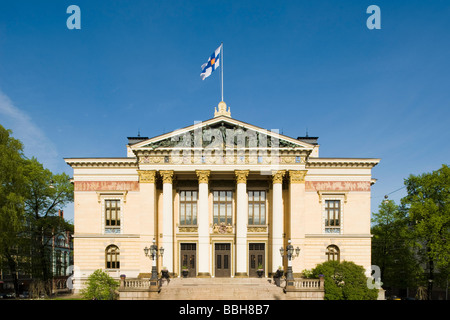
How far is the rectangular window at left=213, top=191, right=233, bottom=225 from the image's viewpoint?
36.7m

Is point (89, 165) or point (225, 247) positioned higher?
point (89, 165)

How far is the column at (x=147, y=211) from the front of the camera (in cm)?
3334

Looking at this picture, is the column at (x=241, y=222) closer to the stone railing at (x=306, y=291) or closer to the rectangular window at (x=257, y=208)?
the rectangular window at (x=257, y=208)

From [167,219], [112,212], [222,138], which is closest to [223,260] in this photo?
[167,219]

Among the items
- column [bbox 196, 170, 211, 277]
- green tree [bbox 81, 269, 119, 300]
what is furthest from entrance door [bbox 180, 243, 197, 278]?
green tree [bbox 81, 269, 119, 300]

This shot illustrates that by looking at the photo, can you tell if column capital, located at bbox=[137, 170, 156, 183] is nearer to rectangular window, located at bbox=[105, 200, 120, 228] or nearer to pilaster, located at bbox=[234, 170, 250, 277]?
rectangular window, located at bbox=[105, 200, 120, 228]

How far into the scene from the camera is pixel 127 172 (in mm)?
37719

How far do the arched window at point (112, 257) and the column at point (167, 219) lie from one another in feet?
20.5

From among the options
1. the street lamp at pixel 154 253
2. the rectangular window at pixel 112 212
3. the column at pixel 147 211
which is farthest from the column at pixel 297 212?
the rectangular window at pixel 112 212

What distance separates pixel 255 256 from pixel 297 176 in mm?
8638

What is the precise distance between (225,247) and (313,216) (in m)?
9.16

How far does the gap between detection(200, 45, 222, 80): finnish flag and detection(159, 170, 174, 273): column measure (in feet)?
32.1
